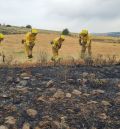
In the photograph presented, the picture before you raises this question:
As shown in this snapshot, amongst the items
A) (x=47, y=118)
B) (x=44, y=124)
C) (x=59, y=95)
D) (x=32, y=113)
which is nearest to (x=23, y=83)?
(x=59, y=95)

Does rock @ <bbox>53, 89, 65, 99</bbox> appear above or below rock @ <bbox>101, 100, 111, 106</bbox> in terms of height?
above

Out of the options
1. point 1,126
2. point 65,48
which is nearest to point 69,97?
point 1,126

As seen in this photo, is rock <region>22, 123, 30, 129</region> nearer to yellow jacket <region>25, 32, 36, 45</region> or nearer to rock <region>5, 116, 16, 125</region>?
rock <region>5, 116, 16, 125</region>

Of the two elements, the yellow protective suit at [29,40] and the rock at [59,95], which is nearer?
the rock at [59,95]

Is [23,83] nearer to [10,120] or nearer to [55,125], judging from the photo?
[10,120]

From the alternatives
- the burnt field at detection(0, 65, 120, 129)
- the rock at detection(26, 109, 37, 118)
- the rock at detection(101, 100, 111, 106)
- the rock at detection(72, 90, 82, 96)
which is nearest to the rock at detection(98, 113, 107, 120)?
the burnt field at detection(0, 65, 120, 129)

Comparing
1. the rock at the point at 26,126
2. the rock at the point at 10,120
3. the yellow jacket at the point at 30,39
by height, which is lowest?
the rock at the point at 26,126

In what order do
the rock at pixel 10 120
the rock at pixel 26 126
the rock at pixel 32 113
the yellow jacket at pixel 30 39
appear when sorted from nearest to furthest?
the rock at pixel 26 126
the rock at pixel 10 120
the rock at pixel 32 113
the yellow jacket at pixel 30 39

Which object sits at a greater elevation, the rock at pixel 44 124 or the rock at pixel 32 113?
the rock at pixel 32 113

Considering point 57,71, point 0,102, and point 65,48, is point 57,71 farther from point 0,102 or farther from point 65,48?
point 65,48

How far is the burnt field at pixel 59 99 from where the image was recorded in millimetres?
9383

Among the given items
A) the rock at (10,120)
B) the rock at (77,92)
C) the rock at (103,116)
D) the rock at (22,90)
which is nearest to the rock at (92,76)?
the rock at (77,92)

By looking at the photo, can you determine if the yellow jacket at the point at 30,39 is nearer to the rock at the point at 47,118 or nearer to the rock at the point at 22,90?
the rock at the point at 22,90

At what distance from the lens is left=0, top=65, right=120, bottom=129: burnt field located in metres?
9.38
